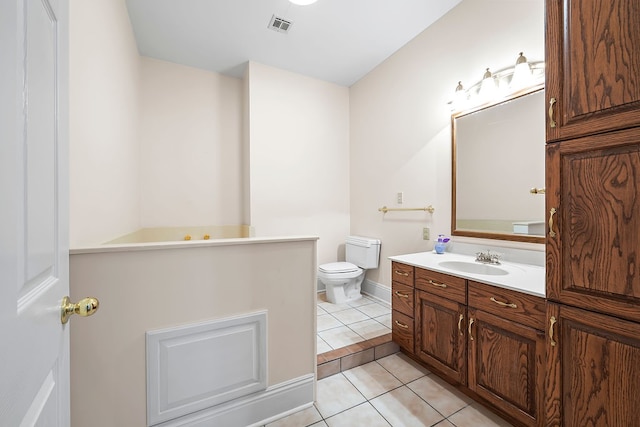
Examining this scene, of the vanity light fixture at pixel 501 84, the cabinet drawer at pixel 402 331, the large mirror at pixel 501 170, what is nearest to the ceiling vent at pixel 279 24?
the vanity light fixture at pixel 501 84

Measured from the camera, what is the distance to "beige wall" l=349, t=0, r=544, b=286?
189cm

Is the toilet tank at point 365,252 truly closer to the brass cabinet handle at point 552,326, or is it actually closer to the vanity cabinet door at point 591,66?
the brass cabinet handle at point 552,326

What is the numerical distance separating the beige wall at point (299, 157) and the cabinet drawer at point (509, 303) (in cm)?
208

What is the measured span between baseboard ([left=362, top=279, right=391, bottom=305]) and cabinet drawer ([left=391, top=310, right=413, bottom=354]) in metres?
0.82

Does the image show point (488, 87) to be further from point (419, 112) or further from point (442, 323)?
point (442, 323)

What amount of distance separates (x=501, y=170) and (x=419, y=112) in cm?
96

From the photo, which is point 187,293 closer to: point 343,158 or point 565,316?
point 565,316

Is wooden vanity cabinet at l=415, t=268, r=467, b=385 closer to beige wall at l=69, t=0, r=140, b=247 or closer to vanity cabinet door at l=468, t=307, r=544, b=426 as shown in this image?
vanity cabinet door at l=468, t=307, r=544, b=426

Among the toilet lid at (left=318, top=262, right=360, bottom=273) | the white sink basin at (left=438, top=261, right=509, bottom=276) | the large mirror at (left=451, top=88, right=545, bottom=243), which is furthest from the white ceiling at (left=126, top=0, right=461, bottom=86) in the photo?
the toilet lid at (left=318, top=262, right=360, bottom=273)

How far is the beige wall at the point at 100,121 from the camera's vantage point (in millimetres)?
1130

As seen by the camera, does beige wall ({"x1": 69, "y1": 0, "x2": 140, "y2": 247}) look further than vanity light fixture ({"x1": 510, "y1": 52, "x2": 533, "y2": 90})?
No

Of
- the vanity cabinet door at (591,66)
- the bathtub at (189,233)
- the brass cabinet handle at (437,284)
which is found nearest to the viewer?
the vanity cabinet door at (591,66)

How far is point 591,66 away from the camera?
97 cm

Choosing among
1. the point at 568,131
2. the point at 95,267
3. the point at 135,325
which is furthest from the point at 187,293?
the point at 568,131
